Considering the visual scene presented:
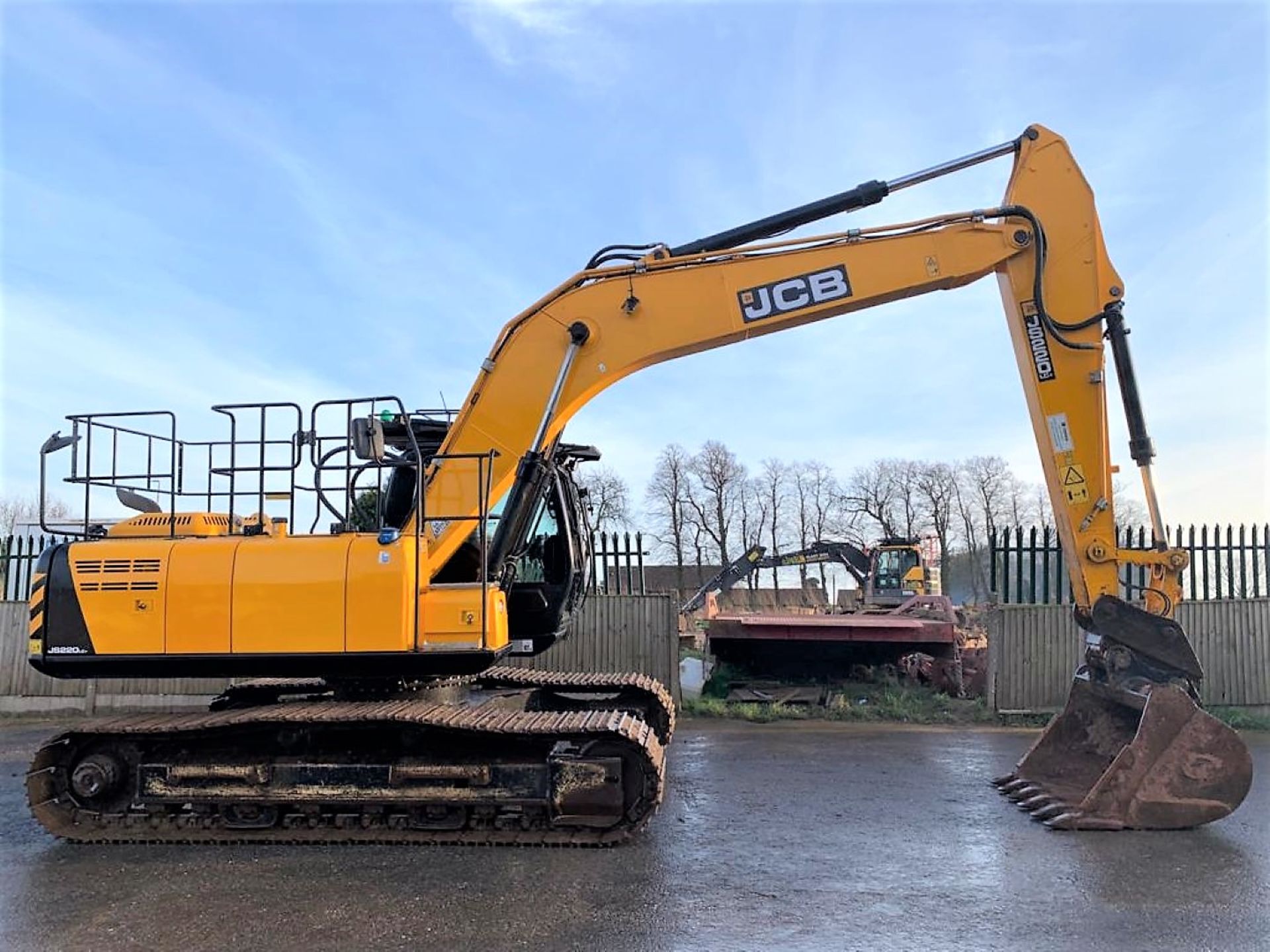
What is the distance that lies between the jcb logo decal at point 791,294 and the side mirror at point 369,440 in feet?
8.66

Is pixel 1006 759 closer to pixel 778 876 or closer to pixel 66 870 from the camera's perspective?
pixel 778 876

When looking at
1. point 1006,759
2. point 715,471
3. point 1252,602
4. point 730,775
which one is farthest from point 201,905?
point 715,471

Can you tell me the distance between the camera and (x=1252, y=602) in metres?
11.1

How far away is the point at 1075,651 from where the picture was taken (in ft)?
36.6

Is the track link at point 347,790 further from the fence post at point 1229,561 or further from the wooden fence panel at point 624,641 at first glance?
the fence post at point 1229,561

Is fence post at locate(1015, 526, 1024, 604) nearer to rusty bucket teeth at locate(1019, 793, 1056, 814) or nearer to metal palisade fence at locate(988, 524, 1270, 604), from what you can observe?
metal palisade fence at locate(988, 524, 1270, 604)

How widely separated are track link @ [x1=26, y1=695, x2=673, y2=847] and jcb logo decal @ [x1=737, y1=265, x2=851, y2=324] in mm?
2961

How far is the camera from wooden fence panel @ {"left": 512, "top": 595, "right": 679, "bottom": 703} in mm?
11656

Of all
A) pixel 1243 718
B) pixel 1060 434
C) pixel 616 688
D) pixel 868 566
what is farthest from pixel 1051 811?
pixel 868 566

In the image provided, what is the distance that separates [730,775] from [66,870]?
4.81m

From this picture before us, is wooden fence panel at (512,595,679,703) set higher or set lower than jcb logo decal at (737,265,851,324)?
lower

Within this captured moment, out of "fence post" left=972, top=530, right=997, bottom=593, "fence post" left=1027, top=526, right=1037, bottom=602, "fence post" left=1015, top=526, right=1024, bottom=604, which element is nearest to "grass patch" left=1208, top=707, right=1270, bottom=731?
"fence post" left=1027, top=526, right=1037, bottom=602

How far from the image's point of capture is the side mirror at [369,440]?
5.92 meters

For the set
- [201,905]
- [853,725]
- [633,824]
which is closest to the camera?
[201,905]
